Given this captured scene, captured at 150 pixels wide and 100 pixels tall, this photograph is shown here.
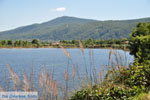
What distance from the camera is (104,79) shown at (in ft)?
14.6

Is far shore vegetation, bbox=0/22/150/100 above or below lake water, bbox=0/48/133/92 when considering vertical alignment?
above

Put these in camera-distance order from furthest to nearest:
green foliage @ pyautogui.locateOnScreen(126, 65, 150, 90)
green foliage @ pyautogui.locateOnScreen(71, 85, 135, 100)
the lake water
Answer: the lake water, green foliage @ pyautogui.locateOnScreen(126, 65, 150, 90), green foliage @ pyautogui.locateOnScreen(71, 85, 135, 100)

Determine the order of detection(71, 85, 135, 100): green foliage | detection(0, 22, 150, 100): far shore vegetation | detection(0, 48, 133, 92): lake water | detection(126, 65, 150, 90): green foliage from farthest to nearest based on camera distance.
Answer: detection(0, 48, 133, 92): lake water
detection(126, 65, 150, 90): green foliage
detection(71, 85, 135, 100): green foliage
detection(0, 22, 150, 100): far shore vegetation

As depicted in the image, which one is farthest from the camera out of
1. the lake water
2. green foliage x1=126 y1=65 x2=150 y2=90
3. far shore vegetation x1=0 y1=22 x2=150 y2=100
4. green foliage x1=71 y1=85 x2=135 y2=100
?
the lake water

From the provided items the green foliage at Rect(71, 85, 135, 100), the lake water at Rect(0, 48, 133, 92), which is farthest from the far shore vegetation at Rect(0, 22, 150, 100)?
the lake water at Rect(0, 48, 133, 92)

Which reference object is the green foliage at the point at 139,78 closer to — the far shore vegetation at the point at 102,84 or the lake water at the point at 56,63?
the far shore vegetation at the point at 102,84

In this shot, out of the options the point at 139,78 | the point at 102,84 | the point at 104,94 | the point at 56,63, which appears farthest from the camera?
the point at 56,63

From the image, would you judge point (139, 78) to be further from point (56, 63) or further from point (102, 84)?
point (56, 63)

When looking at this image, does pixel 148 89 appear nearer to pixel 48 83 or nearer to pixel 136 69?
pixel 136 69

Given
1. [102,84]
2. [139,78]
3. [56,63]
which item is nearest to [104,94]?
[102,84]

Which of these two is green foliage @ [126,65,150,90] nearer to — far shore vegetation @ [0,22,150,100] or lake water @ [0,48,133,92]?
far shore vegetation @ [0,22,150,100]

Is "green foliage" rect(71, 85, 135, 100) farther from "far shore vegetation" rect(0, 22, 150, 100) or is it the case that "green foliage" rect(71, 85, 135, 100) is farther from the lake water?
the lake water

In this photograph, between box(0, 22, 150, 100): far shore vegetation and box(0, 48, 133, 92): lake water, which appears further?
box(0, 48, 133, 92): lake water

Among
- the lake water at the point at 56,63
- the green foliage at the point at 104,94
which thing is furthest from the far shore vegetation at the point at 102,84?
the lake water at the point at 56,63
